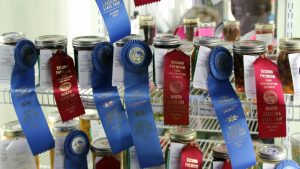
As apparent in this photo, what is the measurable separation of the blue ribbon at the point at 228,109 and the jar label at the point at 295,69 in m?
0.15

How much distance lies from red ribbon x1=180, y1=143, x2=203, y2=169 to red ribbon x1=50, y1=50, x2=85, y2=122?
0.34 metres

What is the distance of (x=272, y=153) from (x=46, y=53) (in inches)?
27.1

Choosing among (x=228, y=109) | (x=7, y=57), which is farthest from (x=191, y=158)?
(x=7, y=57)

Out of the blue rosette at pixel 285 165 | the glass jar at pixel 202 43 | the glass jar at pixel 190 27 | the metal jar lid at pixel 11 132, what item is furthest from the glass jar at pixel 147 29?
the blue rosette at pixel 285 165

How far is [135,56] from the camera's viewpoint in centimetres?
132

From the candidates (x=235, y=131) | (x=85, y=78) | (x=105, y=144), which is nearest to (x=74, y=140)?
(x=105, y=144)

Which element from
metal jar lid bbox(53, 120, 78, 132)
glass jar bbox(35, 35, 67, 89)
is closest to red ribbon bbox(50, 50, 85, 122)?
glass jar bbox(35, 35, 67, 89)

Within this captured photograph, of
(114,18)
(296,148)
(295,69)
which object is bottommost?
(296,148)

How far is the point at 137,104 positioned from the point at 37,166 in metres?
0.47

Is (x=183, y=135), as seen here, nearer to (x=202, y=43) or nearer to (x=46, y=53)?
(x=202, y=43)

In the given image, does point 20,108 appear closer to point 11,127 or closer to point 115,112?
point 11,127

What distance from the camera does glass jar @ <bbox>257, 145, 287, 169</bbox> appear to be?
1.29m

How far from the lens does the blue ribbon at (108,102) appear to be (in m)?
1.35

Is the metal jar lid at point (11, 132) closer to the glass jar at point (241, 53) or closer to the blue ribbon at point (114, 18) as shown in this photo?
the blue ribbon at point (114, 18)
